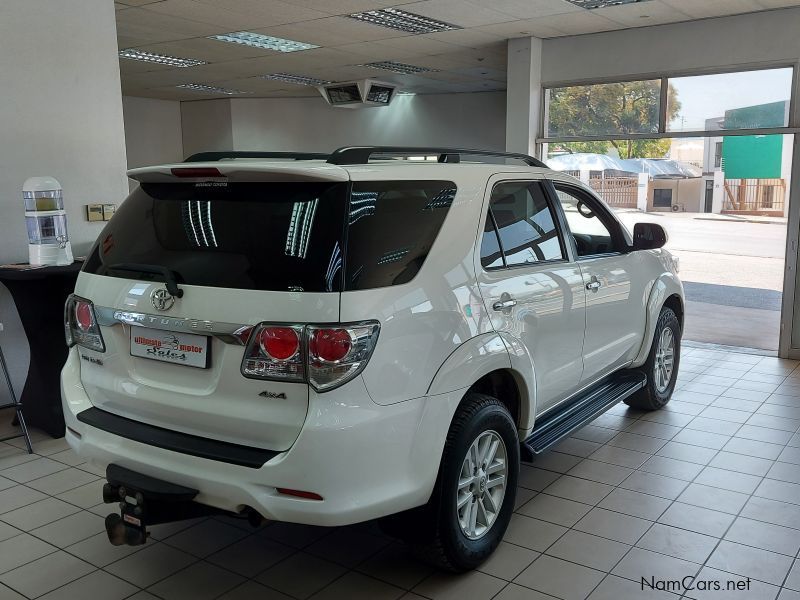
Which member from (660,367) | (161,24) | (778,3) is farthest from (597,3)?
(161,24)

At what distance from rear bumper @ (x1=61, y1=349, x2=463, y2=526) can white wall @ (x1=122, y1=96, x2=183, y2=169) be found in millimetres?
12105

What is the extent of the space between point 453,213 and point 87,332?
4.57 ft

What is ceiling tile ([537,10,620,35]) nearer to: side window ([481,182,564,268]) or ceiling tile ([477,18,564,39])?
ceiling tile ([477,18,564,39])

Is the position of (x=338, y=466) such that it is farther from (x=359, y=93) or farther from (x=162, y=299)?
(x=359, y=93)

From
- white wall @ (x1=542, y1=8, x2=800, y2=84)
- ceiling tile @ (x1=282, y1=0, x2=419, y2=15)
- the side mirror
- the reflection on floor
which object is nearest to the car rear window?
the side mirror

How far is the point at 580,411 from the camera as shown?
359 centimetres

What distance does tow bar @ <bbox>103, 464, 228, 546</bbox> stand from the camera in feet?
7.63

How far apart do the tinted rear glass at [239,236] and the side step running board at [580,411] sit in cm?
140

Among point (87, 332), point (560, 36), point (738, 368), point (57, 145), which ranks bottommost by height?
point (738, 368)

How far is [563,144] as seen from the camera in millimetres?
7746

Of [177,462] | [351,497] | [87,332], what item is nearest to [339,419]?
[351,497]

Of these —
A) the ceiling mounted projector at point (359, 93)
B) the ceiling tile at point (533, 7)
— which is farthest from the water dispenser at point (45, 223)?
the ceiling mounted projector at point (359, 93)

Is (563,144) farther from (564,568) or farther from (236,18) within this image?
(564,568)

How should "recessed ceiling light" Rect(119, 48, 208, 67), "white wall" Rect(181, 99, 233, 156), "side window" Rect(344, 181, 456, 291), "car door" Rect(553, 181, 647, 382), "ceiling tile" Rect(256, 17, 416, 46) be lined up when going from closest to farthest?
"side window" Rect(344, 181, 456, 291), "car door" Rect(553, 181, 647, 382), "ceiling tile" Rect(256, 17, 416, 46), "recessed ceiling light" Rect(119, 48, 208, 67), "white wall" Rect(181, 99, 233, 156)
